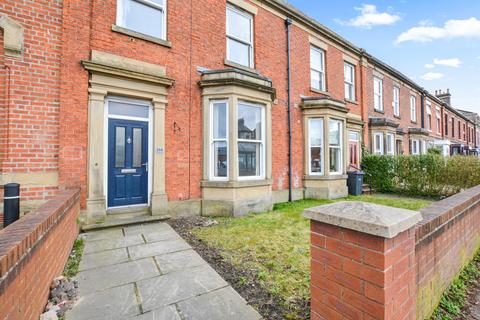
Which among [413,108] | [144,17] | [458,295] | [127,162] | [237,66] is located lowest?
[458,295]

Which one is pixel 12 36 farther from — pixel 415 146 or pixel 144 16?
pixel 415 146

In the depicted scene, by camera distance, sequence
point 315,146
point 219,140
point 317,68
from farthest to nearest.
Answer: point 317,68
point 315,146
point 219,140

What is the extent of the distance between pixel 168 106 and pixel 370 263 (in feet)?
18.4

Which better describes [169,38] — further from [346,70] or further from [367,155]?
[367,155]

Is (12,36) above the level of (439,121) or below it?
below

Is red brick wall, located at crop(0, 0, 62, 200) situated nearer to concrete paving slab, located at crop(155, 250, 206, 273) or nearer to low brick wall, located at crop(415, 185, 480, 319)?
concrete paving slab, located at crop(155, 250, 206, 273)

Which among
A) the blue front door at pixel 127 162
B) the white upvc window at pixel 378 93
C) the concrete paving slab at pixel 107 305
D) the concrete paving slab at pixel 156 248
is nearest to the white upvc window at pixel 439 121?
the white upvc window at pixel 378 93

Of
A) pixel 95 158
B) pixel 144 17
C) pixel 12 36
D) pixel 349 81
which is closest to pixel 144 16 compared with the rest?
pixel 144 17

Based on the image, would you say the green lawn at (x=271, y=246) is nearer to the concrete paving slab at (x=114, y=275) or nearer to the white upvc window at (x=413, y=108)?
the concrete paving slab at (x=114, y=275)

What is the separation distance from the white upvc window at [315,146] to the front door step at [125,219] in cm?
596

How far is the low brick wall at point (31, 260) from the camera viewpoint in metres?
1.58

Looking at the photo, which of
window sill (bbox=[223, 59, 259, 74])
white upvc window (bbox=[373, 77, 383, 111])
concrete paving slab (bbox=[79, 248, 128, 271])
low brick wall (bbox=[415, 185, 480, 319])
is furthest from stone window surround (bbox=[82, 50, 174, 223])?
white upvc window (bbox=[373, 77, 383, 111])

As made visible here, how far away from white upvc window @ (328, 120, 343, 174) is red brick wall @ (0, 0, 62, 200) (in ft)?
28.8

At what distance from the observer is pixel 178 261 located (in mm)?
3512
